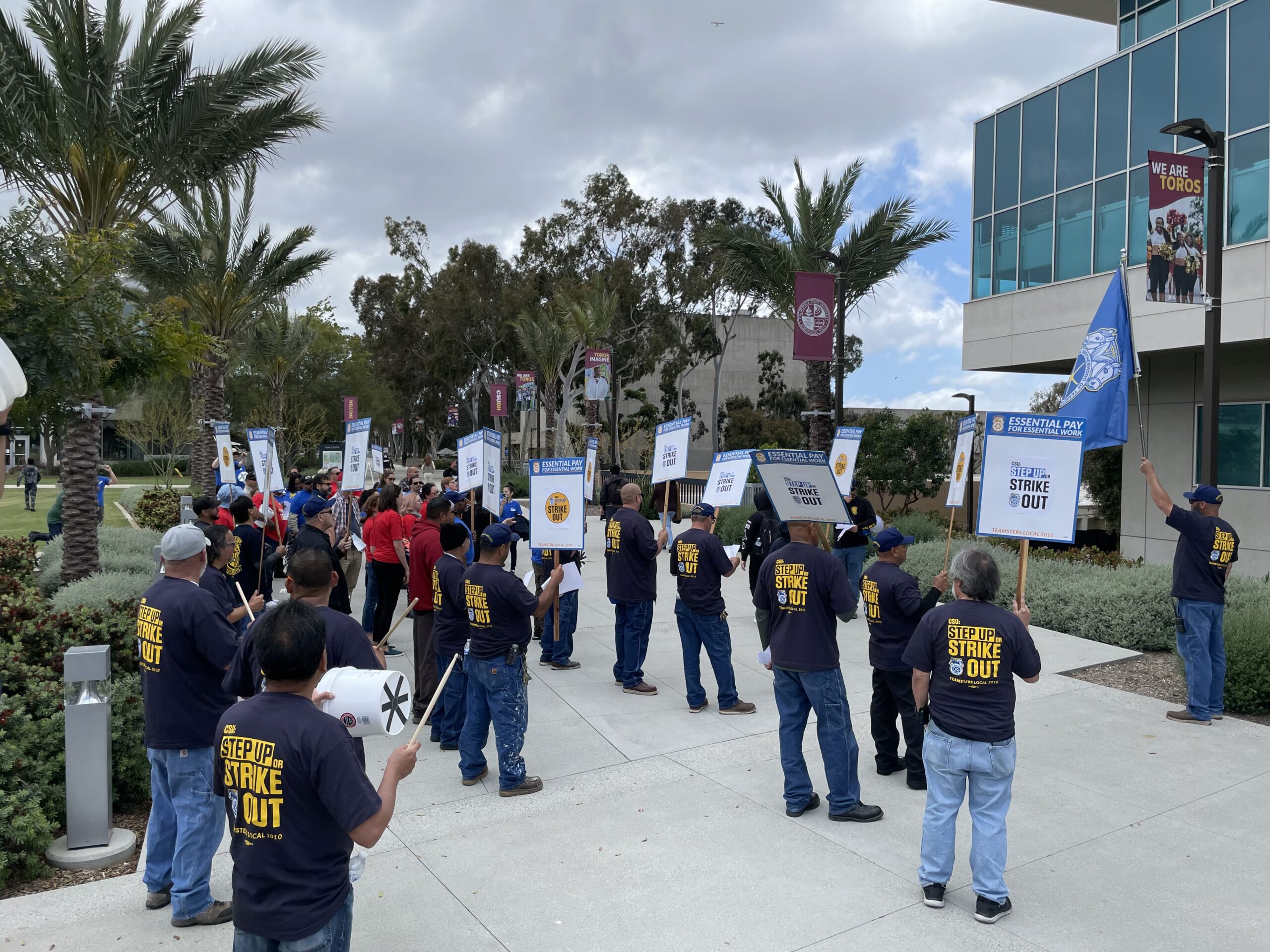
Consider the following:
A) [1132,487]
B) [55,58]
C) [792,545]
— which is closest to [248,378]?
[55,58]

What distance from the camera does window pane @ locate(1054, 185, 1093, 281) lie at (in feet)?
61.4

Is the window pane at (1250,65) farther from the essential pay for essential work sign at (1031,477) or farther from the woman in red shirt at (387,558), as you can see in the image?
the woman in red shirt at (387,558)

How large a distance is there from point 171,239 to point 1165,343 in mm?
19685

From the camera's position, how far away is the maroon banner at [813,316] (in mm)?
14711

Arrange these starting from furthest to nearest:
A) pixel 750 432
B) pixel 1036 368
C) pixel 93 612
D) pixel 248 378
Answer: pixel 750 432 → pixel 248 378 → pixel 1036 368 → pixel 93 612

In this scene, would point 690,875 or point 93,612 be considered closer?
point 690,875

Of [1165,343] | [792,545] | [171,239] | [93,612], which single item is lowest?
[93,612]

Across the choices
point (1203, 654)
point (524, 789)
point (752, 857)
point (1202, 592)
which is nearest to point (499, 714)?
point (524, 789)

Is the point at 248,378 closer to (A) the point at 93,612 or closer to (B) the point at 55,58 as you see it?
(B) the point at 55,58

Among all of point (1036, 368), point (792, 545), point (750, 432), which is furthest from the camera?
point (750, 432)

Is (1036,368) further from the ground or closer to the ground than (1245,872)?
further from the ground

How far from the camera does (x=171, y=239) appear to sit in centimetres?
1811

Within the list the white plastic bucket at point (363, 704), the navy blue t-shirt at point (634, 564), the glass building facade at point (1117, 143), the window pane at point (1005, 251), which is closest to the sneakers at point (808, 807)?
the navy blue t-shirt at point (634, 564)

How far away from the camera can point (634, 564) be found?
8.44m
